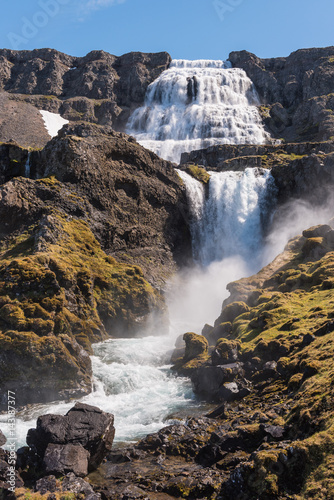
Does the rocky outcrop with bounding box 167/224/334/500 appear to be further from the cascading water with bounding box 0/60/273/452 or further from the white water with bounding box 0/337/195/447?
the cascading water with bounding box 0/60/273/452

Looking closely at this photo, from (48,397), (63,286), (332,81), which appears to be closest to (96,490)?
(48,397)

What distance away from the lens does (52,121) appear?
5472 inches

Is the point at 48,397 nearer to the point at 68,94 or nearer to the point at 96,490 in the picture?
the point at 96,490

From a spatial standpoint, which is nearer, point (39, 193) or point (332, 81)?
point (39, 193)

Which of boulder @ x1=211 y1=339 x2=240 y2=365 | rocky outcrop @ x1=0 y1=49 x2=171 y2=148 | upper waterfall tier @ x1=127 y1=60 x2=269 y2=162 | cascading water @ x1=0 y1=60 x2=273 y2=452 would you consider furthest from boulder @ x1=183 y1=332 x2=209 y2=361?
rocky outcrop @ x1=0 y1=49 x2=171 y2=148

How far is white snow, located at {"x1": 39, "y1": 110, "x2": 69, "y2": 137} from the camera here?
132 metres

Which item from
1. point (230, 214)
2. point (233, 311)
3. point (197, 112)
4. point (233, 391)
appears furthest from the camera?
point (197, 112)

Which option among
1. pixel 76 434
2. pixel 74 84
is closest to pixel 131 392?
pixel 76 434

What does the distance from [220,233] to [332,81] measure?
10827 cm

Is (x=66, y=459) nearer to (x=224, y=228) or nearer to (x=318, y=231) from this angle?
(x=318, y=231)

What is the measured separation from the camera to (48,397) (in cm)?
2247

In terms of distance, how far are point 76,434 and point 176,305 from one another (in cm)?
3749

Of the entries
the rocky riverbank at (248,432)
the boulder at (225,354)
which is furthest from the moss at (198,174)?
the boulder at (225,354)

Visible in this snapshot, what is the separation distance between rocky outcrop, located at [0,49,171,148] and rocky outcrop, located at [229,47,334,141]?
43.1 meters
